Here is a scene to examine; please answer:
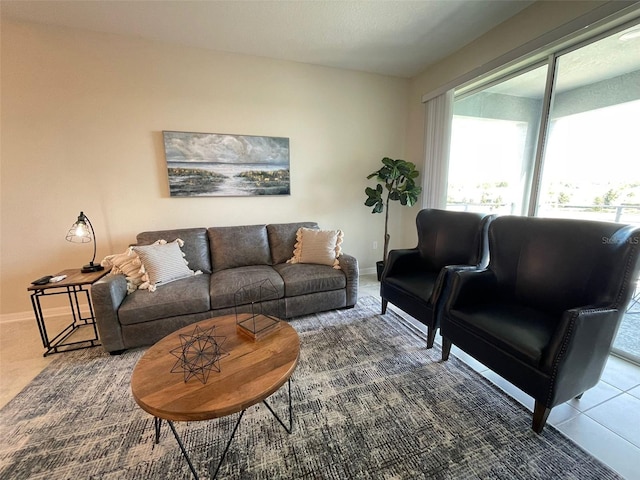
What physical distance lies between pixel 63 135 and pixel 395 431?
368 cm

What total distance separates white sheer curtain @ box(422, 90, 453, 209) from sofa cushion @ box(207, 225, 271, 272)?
2168mm

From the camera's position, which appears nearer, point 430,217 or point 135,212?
point 430,217

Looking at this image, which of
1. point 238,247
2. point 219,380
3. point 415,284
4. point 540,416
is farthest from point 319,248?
point 540,416

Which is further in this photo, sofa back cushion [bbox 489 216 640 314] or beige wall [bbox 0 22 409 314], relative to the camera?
beige wall [bbox 0 22 409 314]

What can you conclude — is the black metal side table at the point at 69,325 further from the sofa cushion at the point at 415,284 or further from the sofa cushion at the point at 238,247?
the sofa cushion at the point at 415,284

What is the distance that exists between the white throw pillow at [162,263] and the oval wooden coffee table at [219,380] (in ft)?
3.31

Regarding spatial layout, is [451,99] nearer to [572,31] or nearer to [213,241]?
[572,31]

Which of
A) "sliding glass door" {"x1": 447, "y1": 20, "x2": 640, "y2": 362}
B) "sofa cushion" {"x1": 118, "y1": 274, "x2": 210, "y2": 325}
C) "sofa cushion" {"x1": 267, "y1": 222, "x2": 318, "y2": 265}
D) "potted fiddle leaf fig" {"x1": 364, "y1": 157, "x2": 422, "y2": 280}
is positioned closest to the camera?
"sliding glass door" {"x1": 447, "y1": 20, "x2": 640, "y2": 362}

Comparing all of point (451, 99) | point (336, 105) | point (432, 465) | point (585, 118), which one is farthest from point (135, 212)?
point (585, 118)

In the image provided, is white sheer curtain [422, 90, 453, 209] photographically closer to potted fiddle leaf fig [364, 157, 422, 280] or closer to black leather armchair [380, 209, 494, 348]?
potted fiddle leaf fig [364, 157, 422, 280]

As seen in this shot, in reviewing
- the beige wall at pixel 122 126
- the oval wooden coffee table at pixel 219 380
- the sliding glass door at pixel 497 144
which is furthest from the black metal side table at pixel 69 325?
the sliding glass door at pixel 497 144

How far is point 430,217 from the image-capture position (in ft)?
8.62

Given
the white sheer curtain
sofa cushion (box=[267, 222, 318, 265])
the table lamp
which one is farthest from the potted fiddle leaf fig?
the table lamp

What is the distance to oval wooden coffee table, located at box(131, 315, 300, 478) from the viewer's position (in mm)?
990
